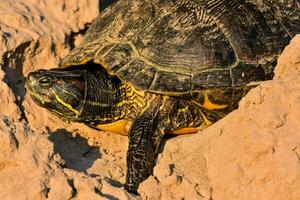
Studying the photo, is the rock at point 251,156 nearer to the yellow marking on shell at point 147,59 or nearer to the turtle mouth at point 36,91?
the yellow marking on shell at point 147,59

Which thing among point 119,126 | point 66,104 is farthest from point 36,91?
point 119,126

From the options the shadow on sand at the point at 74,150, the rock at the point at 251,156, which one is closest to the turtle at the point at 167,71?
the shadow on sand at the point at 74,150

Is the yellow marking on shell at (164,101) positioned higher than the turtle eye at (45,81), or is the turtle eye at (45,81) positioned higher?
the turtle eye at (45,81)

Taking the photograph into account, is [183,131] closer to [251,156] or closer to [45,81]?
[251,156]

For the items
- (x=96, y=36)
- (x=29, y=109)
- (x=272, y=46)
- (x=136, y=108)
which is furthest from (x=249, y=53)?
(x=29, y=109)

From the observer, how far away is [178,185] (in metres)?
5.03

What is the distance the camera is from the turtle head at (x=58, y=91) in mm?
5758

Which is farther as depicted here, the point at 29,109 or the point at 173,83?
the point at 29,109

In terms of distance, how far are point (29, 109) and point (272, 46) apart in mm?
2808

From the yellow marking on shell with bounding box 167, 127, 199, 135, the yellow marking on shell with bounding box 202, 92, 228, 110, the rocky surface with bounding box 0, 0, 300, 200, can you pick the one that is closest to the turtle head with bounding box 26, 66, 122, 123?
the rocky surface with bounding box 0, 0, 300, 200

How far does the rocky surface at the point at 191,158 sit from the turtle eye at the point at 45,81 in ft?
1.78

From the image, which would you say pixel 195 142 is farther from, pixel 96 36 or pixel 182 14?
pixel 96 36

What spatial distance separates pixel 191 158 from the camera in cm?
532

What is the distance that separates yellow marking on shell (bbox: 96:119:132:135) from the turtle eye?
80cm
